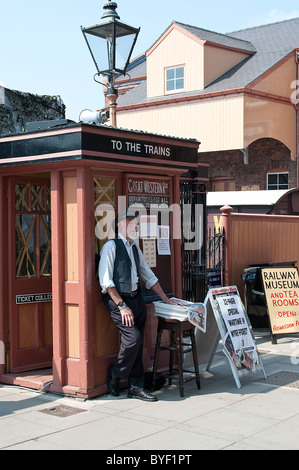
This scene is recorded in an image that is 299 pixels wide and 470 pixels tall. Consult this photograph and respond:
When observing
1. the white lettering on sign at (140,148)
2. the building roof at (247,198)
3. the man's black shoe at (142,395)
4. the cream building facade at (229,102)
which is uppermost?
the cream building facade at (229,102)

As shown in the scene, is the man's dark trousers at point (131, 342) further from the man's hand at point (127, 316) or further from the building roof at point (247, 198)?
the building roof at point (247, 198)

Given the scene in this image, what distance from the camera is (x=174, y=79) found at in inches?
839

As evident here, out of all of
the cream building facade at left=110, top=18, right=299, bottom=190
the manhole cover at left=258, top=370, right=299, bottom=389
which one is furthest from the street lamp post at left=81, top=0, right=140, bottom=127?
the cream building facade at left=110, top=18, right=299, bottom=190

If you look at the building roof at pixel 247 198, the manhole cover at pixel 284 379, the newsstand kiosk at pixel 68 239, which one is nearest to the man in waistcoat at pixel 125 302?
the newsstand kiosk at pixel 68 239

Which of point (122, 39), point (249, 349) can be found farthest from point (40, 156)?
point (249, 349)

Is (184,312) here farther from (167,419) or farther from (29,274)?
(29,274)

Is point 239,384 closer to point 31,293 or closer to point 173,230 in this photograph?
point 173,230

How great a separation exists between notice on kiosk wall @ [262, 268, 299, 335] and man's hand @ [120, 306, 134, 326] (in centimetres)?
393

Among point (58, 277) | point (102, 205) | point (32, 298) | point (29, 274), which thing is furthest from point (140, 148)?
point (32, 298)

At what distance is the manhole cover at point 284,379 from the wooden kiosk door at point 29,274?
2.65m

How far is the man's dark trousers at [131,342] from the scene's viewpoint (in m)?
6.31

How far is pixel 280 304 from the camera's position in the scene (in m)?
9.87

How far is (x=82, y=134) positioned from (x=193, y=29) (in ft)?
53.3

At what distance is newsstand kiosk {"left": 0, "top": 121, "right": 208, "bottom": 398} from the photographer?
6320 millimetres
